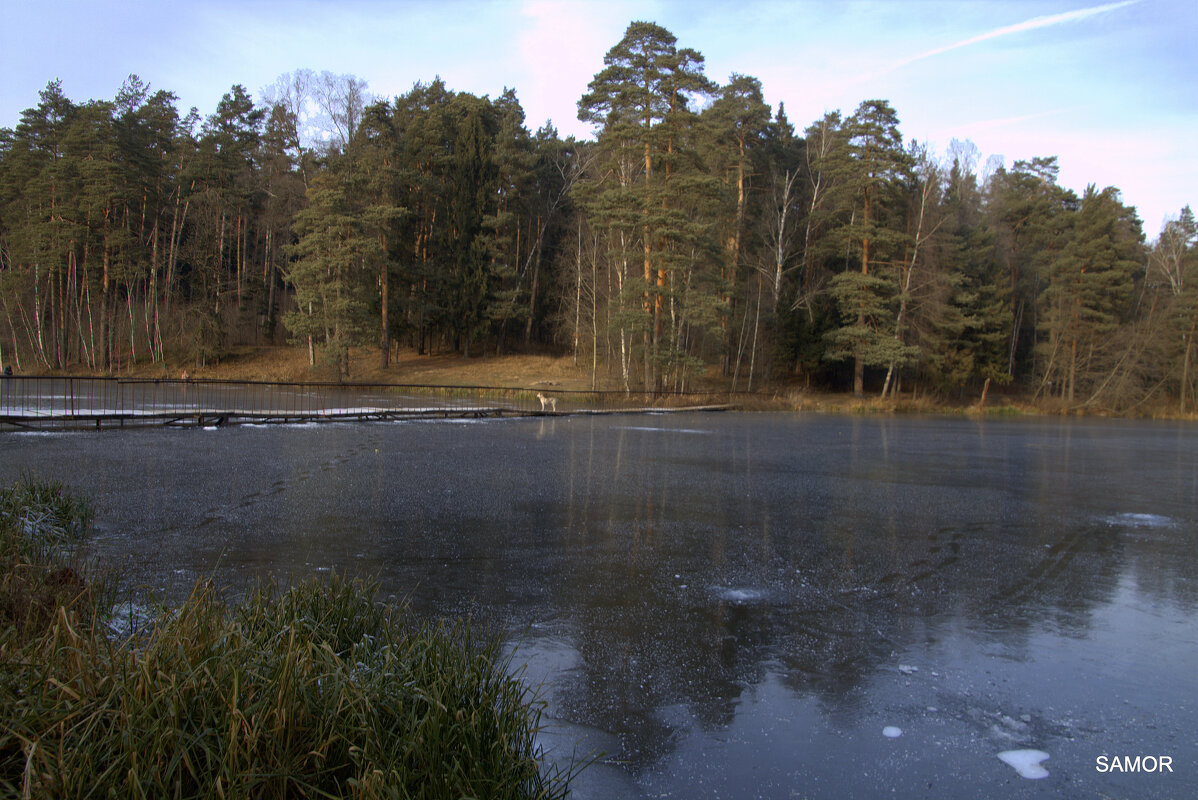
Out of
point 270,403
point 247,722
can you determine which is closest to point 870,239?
point 270,403

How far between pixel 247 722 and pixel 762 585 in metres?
4.99

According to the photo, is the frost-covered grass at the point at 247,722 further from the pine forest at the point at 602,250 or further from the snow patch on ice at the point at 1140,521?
the pine forest at the point at 602,250

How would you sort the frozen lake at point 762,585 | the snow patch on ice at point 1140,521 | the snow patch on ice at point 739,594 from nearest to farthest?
the frozen lake at point 762,585 < the snow patch on ice at point 739,594 < the snow patch on ice at point 1140,521

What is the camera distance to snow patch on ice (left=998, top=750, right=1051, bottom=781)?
3922 mm

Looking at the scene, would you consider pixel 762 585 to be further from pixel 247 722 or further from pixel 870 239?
pixel 870 239

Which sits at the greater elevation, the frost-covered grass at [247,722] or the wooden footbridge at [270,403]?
the frost-covered grass at [247,722]

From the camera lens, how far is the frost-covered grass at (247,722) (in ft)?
8.54

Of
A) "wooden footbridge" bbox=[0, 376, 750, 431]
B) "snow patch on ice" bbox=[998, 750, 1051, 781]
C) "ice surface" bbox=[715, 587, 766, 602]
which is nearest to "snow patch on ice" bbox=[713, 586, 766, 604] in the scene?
"ice surface" bbox=[715, 587, 766, 602]

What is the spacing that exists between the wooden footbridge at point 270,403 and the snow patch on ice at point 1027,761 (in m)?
19.4

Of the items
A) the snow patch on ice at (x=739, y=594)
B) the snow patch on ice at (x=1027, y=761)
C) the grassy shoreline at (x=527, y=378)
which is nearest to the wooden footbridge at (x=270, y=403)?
the grassy shoreline at (x=527, y=378)

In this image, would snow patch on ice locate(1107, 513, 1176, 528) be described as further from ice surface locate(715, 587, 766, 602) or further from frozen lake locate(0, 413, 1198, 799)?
ice surface locate(715, 587, 766, 602)

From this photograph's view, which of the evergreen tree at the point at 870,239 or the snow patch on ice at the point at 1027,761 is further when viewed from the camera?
the evergreen tree at the point at 870,239

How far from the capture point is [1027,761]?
13.2 feet

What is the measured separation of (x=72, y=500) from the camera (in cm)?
830
